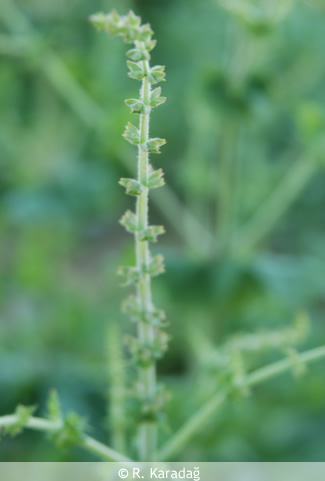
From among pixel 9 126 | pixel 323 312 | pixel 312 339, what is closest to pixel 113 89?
pixel 9 126

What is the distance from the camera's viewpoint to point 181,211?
1213 millimetres

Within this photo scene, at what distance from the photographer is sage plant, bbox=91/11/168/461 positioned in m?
0.35

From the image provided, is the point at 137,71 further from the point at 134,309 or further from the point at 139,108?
the point at 134,309

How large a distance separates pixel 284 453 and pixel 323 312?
2.07 ft

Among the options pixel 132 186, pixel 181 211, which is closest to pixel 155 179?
pixel 132 186

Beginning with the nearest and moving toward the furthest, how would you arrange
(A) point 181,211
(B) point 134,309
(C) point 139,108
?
1. (C) point 139,108
2. (B) point 134,309
3. (A) point 181,211

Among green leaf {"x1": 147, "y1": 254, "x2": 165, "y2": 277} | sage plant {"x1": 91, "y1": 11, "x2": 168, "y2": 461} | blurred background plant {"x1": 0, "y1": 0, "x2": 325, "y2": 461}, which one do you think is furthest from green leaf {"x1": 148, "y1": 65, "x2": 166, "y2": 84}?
blurred background plant {"x1": 0, "y1": 0, "x2": 325, "y2": 461}

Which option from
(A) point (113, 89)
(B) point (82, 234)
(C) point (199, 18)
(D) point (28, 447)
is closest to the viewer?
(D) point (28, 447)

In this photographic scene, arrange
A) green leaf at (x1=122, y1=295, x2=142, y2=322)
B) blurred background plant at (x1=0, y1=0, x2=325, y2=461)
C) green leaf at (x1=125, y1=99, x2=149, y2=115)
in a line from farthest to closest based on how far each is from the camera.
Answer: blurred background plant at (x1=0, y1=0, x2=325, y2=461) → green leaf at (x1=122, y1=295, x2=142, y2=322) → green leaf at (x1=125, y1=99, x2=149, y2=115)

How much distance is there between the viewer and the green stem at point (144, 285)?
353mm

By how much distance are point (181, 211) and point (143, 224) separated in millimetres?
818

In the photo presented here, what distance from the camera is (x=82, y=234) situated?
1615mm

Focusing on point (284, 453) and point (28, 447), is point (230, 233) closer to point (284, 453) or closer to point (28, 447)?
point (284, 453)

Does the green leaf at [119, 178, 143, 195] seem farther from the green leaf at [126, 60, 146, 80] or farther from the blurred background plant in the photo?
the blurred background plant
